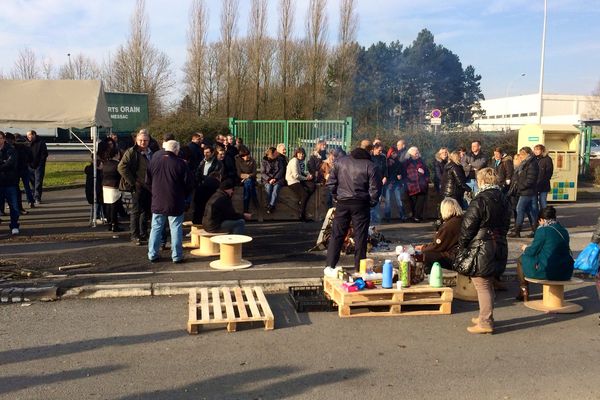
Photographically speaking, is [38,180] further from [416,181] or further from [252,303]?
[252,303]

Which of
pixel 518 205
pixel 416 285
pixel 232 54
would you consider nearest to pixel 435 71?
pixel 232 54

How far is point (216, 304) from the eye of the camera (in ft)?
20.0

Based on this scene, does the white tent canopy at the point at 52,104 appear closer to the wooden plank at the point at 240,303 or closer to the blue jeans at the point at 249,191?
the blue jeans at the point at 249,191

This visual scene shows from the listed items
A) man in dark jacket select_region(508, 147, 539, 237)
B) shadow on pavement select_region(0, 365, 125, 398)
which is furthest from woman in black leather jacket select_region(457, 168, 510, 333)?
man in dark jacket select_region(508, 147, 539, 237)

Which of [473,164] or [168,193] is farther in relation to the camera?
[473,164]

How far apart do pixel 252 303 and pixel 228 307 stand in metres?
0.31

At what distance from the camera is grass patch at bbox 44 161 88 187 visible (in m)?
18.1

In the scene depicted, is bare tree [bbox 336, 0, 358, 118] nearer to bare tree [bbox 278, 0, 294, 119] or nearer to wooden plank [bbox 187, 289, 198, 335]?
bare tree [bbox 278, 0, 294, 119]

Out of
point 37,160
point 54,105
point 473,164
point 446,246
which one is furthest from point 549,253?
point 37,160

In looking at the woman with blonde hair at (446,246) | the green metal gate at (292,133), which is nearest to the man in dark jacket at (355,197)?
the woman with blonde hair at (446,246)

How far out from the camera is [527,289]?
690 centimetres

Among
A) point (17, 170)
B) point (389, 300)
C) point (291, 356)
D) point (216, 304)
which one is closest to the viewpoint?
point (291, 356)

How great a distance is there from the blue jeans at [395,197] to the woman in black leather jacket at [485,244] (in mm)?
6663

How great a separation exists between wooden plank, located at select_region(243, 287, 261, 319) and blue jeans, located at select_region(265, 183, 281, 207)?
17.7 feet
